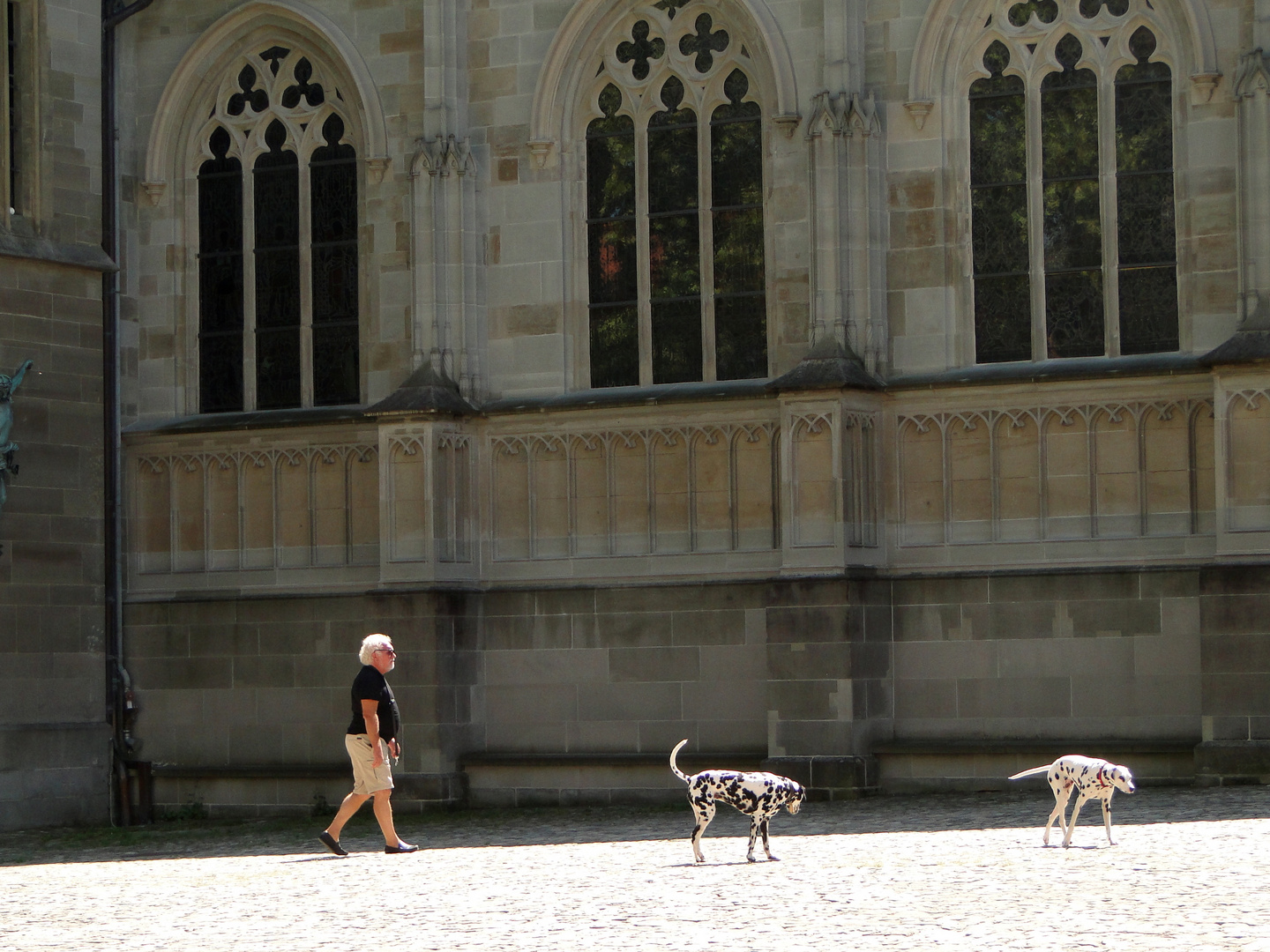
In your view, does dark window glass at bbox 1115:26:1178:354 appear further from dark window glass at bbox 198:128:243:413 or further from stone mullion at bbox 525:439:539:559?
dark window glass at bbox 198:128:243:413

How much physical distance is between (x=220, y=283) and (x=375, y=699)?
8727 mm

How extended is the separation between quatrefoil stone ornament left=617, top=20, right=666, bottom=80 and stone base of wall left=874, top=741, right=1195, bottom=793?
22.6ft

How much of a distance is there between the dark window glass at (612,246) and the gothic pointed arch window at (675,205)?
0.04 ft

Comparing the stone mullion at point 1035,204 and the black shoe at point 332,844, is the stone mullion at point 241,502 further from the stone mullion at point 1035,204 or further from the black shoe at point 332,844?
the stone mullion at point 1035,204

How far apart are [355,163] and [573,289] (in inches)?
110

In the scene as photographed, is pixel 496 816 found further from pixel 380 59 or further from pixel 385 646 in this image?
pixel 380 59

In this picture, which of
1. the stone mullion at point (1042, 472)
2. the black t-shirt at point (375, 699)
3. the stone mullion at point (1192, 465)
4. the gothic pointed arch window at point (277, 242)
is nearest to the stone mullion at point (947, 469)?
the stone mullion at point (1042, 472)

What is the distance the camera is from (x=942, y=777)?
1855cm

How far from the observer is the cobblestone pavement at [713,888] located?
32.8ft

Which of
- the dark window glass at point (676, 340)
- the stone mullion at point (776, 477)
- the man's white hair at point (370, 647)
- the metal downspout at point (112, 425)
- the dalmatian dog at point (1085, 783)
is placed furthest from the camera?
the metal downspout at point (112, 425)

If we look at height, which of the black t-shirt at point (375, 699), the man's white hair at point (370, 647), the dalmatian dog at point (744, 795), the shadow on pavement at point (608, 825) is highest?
the man's white hair at point (370, 647)

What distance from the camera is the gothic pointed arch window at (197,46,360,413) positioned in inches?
850

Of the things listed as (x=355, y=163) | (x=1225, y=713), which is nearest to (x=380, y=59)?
(x=355, y=163)

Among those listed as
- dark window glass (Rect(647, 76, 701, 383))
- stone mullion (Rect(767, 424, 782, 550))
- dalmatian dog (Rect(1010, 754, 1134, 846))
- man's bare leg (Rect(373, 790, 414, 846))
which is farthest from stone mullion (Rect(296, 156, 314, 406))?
dalmatian dog (Rect(1010, 754, 1134, 846))
